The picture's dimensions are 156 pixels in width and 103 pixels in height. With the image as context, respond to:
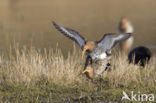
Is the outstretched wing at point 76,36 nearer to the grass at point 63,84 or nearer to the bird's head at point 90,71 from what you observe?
the bird's head at point 90,71

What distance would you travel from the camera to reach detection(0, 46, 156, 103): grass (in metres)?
6.78

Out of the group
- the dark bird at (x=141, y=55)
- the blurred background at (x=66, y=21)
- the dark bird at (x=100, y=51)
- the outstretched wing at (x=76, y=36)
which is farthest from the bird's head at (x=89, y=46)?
the blurred background at (x=66, y=21)

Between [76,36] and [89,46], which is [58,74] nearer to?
[76,36]

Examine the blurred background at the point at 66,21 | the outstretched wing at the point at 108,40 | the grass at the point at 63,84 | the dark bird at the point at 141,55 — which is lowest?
the grass at the point at 63,84

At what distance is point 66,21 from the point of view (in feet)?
71.1

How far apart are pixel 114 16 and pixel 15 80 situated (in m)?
16.8

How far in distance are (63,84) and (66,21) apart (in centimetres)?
1430

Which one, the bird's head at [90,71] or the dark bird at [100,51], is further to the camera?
the bird's head at [90,71]

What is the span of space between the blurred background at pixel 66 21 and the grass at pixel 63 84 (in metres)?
4.78

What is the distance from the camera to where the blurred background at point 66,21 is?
52.6 feet

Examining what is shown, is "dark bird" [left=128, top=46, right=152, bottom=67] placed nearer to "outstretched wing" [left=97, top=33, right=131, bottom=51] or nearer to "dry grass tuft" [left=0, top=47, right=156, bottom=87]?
"dry grass tuft" [left=0, top=47, right=156, bottom=87]

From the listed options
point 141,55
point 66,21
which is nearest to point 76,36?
point 141,55

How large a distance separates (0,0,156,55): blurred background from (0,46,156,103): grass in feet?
15.7

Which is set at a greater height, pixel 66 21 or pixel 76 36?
pixel 66 21
